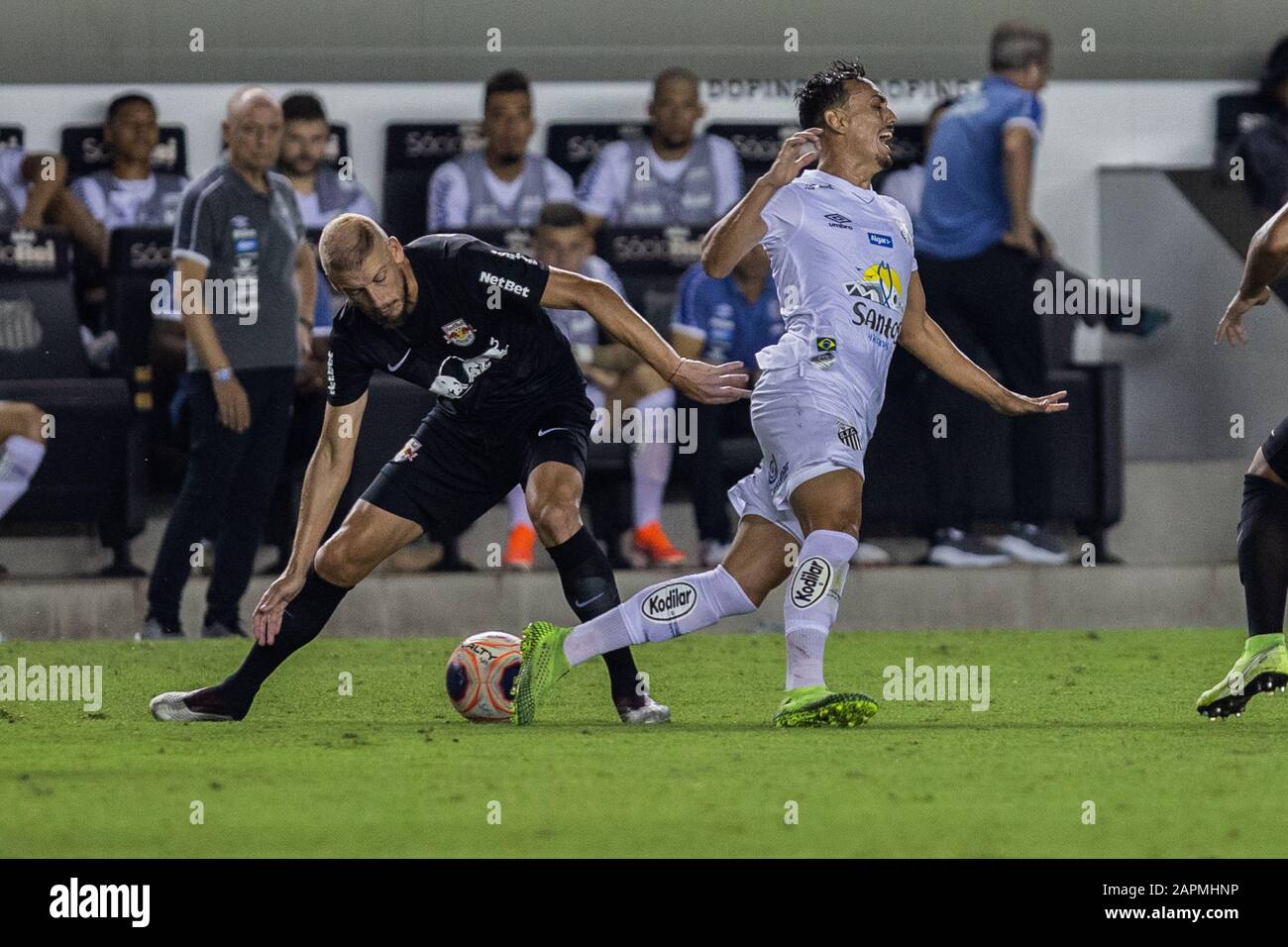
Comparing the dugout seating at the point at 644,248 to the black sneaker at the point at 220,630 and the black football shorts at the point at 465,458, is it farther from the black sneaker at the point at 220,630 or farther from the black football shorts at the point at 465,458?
the black football shorts at the point at 465,458

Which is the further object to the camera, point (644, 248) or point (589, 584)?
point (644, 248)

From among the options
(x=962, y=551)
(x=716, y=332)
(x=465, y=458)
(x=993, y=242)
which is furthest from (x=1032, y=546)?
(x=465, y=458)

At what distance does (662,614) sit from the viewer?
6.41 metres

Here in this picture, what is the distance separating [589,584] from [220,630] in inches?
146

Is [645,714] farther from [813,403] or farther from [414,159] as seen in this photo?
[414,159]

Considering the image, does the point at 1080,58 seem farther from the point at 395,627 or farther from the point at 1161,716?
the point at 1161,716

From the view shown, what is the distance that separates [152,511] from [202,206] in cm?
188

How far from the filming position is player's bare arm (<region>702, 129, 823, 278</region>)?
604 centimetres

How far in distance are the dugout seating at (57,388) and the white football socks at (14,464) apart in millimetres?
119

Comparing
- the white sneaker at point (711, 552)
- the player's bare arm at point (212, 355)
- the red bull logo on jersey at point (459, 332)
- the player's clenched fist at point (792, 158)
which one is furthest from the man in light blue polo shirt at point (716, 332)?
the player's clenched fist at point (792, 158)

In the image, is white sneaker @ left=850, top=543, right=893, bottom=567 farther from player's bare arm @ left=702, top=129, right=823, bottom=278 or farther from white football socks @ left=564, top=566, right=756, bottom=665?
player's bare arm @ left=702, top=129, right=823, bottom=278

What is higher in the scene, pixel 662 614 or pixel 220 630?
pixel 662 614

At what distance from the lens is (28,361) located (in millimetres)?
10625
